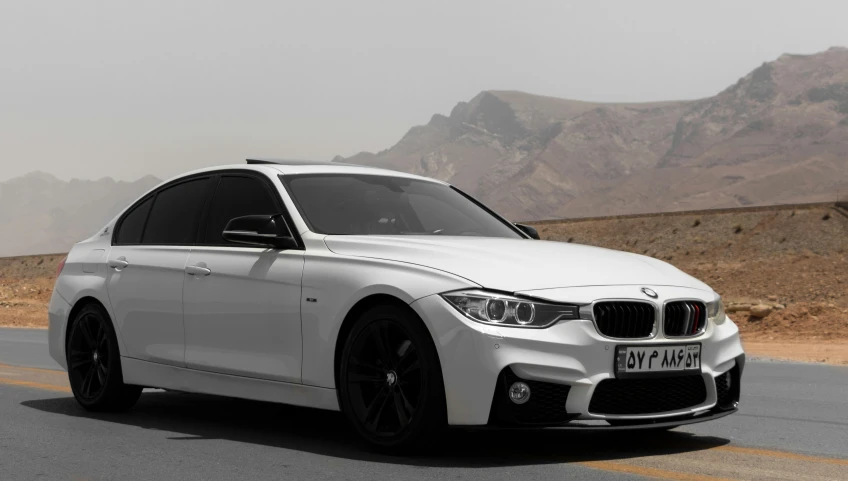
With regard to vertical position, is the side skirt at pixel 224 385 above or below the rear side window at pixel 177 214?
below

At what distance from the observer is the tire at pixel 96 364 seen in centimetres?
840

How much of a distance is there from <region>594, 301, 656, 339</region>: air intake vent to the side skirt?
1618mm

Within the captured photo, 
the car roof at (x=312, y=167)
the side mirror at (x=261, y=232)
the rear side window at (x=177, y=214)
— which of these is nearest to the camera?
the side mirror at (x=261, y=232)

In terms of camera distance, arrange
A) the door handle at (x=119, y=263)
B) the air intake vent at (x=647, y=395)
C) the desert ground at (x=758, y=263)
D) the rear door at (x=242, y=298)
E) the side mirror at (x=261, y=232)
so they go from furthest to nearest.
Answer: the desert ground at (x=758, y=263), the door handle at (x=119, y=263), the side mirror at (x=261, y=232), the rear door at (x=242, y=298), the air intake vent at (x=647, y=395)

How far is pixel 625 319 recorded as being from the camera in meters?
6.07

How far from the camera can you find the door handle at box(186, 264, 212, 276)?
7547 millimetres

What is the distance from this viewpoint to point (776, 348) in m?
20.0

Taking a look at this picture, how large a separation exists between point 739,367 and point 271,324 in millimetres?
2793

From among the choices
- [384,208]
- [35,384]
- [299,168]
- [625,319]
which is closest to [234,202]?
[299,168]

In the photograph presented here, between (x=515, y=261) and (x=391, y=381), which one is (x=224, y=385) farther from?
(x=515, y=261)

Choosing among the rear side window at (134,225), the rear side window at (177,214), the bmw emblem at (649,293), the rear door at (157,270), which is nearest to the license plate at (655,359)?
the bmw emblem at (649,293)

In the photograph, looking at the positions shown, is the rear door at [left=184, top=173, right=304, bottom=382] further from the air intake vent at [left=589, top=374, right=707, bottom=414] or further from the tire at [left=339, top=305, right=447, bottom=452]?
the air intake vent at [left=589, top=374, right=707, bottom=414]

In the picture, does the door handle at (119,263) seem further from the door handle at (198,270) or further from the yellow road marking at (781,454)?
the yellow road marking at (781,454)

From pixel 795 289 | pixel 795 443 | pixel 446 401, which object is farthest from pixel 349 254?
pixel 795 289
